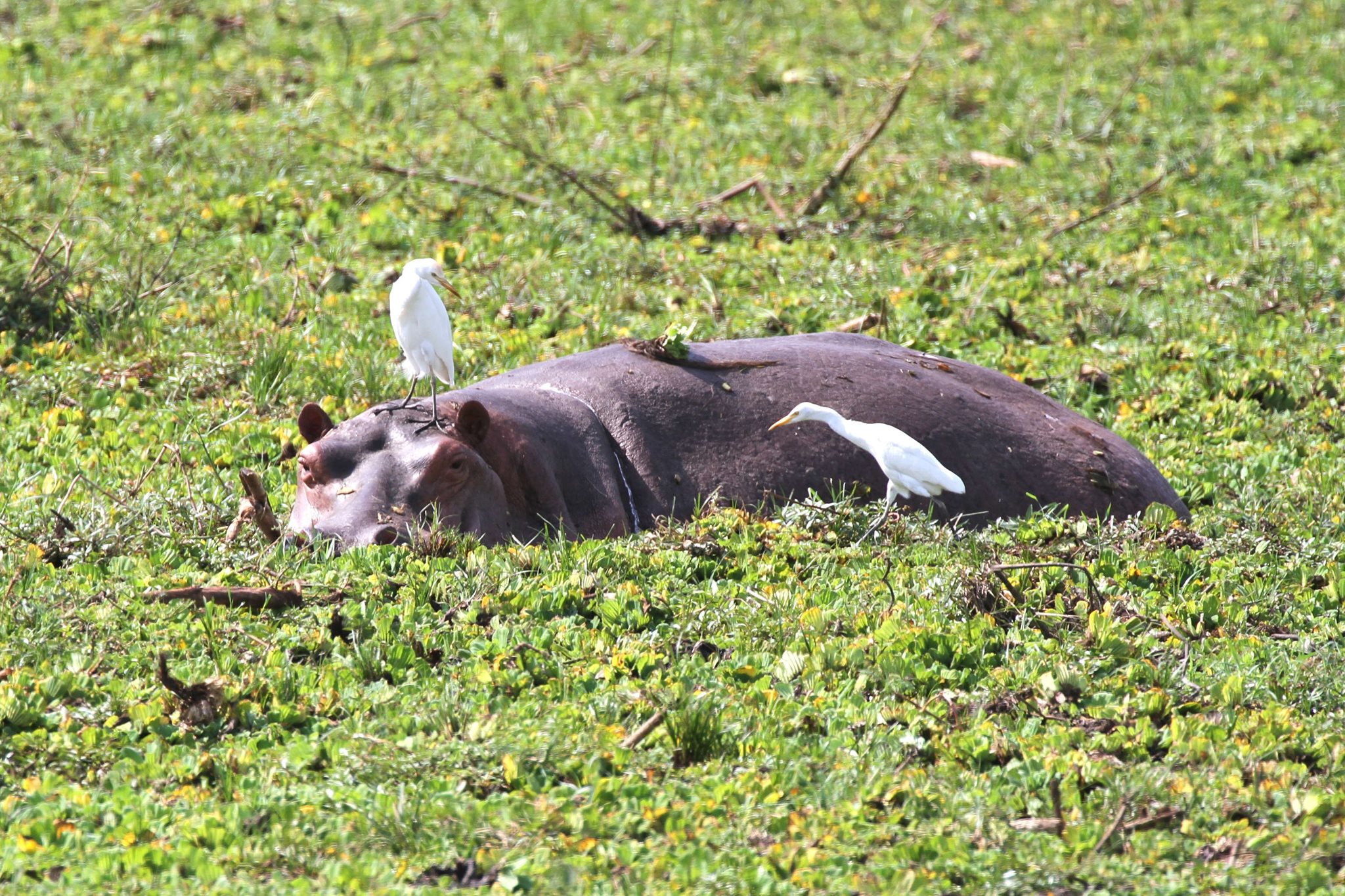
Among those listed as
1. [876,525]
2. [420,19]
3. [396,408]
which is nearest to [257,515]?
[396,408]

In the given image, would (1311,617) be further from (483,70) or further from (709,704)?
(483,70)

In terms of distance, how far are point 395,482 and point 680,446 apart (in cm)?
139

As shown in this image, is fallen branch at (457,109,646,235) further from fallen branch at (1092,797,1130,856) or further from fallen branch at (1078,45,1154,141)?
fallen branch at (1092,797,1130,856)

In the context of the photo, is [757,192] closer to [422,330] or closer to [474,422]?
[422,330]

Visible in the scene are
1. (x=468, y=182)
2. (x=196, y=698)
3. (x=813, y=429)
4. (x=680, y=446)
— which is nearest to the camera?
(x=196, y=698)

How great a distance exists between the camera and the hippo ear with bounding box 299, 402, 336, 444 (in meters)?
6.30

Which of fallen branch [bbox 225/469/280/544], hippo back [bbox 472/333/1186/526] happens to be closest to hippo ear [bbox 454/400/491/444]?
hippo back [bbox 472/333/1186/526]

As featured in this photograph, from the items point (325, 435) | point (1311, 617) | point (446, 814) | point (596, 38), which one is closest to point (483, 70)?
point (596, 38)

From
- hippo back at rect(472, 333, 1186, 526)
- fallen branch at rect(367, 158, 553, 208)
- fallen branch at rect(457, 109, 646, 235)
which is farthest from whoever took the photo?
fallen branch at rect(367, 158, 553, 208)

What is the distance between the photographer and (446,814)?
3.93m

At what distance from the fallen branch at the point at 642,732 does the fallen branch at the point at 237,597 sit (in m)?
1.46

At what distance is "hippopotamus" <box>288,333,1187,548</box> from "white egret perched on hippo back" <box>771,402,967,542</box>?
182mm

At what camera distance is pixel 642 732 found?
172 inches

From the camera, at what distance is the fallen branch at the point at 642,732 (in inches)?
171
